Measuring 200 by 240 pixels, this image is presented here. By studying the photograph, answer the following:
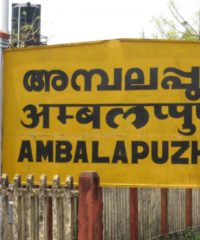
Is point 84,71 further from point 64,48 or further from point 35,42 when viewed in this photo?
point 35,42

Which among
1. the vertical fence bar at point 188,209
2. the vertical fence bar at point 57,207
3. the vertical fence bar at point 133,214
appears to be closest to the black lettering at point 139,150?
the vertical fence bar at point 57,207

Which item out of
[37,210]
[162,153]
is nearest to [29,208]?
[37,210]

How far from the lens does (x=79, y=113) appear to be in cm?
612

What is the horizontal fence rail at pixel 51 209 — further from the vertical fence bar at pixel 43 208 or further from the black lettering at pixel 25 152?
the black lettering at pixel 25 152

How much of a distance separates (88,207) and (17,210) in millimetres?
1012

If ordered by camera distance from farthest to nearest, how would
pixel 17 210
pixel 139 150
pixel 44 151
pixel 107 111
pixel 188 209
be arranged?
→ pixel 188 209
pixel 44 151
pixel 17 210
pixel 107 111
pixel 139 150

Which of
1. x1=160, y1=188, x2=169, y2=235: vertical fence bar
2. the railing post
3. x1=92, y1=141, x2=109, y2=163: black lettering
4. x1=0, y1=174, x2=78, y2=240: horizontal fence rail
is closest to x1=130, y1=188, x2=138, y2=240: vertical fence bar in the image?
x1=160, y1=188, x2=169, y2=235: vertical fence bar

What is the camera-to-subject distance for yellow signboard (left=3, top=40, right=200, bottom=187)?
5836mm

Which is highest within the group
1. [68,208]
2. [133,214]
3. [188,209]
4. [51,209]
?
[68,208]

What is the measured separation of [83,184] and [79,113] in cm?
92

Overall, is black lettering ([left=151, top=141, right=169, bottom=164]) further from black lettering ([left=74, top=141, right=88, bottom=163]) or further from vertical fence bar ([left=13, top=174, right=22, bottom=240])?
vertical fence bar ([left=13, top=174, right=22, bottom=240])

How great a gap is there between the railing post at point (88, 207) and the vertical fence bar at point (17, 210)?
88cm

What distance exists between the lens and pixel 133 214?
37.8 ft

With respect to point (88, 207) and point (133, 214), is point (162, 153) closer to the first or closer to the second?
point (88, 207)
